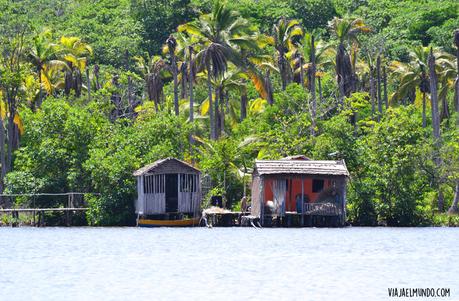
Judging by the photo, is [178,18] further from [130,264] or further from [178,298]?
[178,298]

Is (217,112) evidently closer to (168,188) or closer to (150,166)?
(168,188)

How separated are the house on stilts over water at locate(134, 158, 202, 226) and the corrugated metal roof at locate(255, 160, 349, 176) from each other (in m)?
4.53

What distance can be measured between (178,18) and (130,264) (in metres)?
77.4

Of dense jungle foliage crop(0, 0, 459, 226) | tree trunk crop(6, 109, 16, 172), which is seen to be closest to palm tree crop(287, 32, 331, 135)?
dense jungle foliage crop(0, 0, 459, 226)

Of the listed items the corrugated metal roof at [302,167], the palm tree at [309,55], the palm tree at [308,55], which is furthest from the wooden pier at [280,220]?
the palm tree at [308,55]

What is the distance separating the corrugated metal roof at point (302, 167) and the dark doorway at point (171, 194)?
5.33 m

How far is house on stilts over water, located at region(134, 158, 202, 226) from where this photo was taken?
6212cm

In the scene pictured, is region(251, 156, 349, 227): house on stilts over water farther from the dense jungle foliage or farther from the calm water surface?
the calm water surface

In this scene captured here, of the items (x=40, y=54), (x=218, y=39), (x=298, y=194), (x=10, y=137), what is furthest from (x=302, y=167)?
(x=40, y=54)

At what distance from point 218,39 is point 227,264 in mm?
37252

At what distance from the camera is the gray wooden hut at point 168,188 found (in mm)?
62094

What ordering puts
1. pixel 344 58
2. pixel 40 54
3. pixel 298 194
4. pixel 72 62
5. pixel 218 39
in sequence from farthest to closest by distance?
pixel 72 62, pixel 344 58, pixel 40 54, pixel 218 39, pixel 298 194

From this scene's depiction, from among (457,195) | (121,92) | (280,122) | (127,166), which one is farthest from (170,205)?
(121,92)

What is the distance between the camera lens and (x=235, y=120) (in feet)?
281
